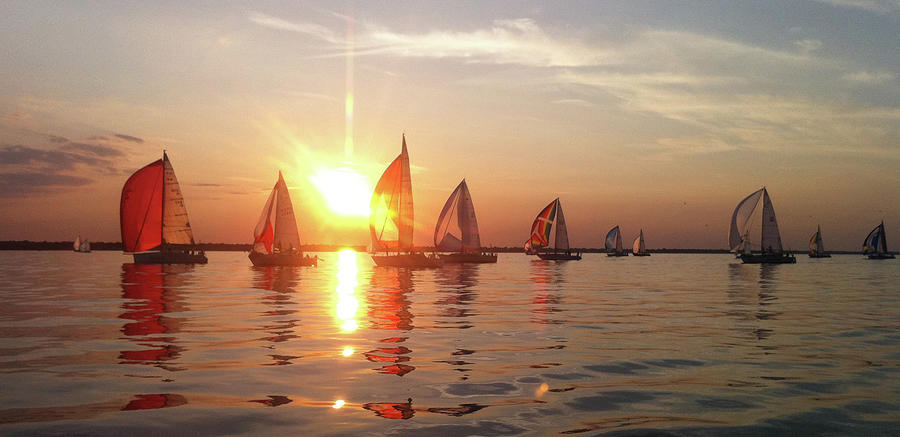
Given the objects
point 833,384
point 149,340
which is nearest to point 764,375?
point 833,384

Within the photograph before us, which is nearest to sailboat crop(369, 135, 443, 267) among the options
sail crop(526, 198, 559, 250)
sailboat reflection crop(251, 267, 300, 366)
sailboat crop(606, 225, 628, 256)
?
sailboat reflection crop(251, 267, 300, 366)

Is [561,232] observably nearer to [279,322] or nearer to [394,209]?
[394,209]

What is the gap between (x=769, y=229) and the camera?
106375 mm

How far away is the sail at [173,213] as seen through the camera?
3157 inches

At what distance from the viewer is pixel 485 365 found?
1485 centimetres

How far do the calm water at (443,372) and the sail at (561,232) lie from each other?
301 feet

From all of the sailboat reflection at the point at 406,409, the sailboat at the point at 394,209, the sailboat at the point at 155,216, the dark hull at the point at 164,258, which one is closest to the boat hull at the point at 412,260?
the sailboat at the point at 394,209

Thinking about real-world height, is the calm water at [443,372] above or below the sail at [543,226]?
below

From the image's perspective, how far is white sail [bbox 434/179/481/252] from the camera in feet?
324

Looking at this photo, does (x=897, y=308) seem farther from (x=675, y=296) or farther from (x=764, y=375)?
(x=764, y=375)

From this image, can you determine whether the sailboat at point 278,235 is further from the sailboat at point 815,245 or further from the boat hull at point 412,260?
the sailboat at point 815,245

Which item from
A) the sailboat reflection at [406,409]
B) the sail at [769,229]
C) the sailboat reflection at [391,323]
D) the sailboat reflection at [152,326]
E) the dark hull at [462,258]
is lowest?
the sailboat reflection at [391,323]

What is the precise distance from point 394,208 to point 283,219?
12678 millimetres

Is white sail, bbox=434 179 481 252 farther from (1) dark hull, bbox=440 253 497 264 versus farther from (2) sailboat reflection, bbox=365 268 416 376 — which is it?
(2) sailboat reflection, bbox=365 268 416 376
